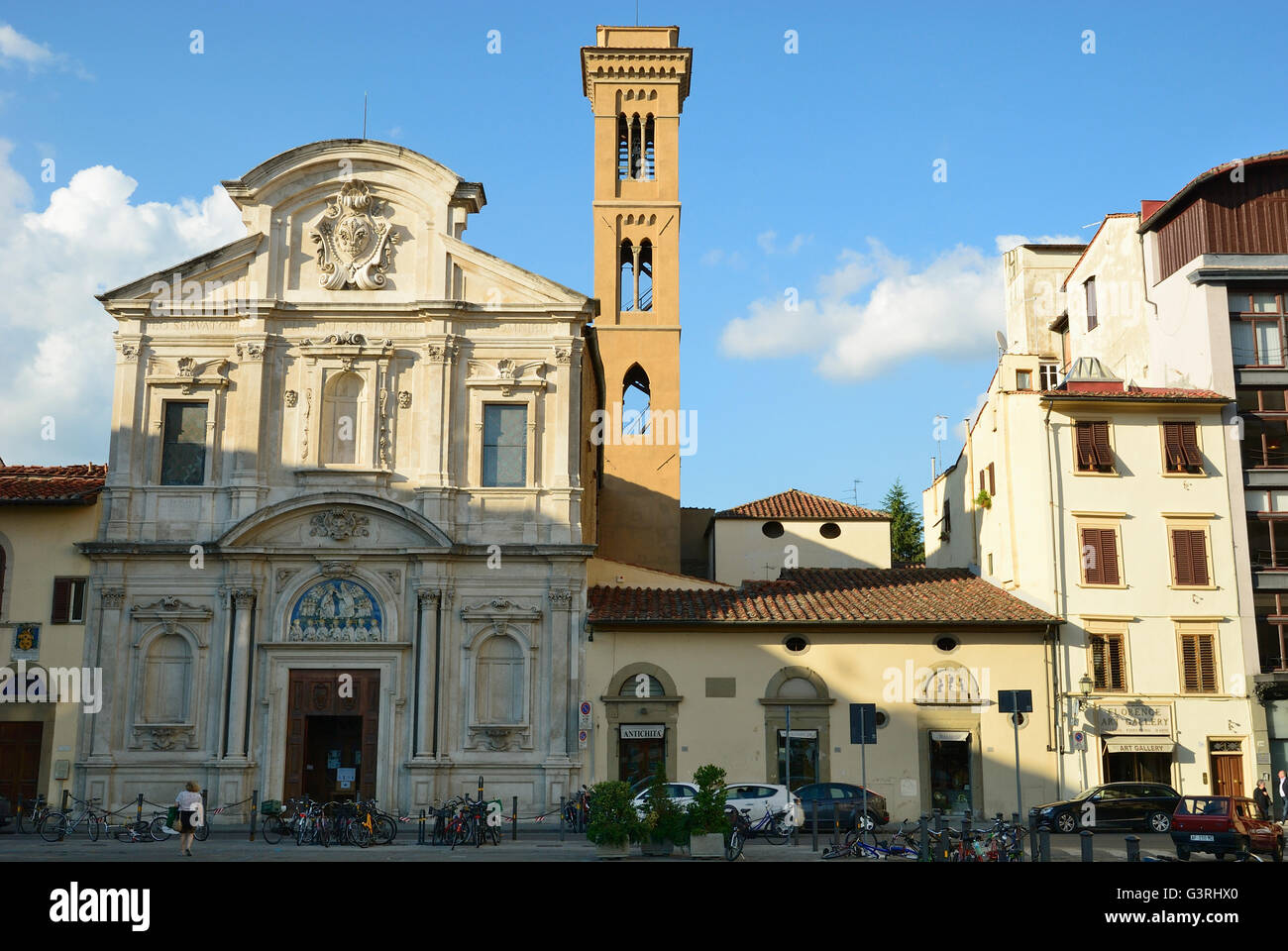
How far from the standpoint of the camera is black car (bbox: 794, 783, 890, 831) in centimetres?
2898

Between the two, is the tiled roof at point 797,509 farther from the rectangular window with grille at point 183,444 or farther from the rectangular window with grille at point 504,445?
the rectangular window with grille at point 183,444

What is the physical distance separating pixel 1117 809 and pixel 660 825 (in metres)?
13.2

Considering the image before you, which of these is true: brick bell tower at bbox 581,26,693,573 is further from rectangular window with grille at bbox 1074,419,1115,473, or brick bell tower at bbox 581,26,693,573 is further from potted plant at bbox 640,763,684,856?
potted plant at bbox 640,763,684,856

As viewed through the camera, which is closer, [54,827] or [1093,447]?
[54,827]

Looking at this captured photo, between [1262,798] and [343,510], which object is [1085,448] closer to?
[1262,798]

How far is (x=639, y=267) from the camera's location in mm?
48375

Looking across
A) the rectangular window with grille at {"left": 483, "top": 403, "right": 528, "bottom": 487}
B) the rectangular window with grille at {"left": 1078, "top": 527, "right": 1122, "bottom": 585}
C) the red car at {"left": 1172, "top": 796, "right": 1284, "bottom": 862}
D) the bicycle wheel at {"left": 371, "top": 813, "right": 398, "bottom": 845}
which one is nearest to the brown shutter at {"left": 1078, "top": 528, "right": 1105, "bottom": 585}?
the rectangular window with grille at {"left": 1078, "top": 527, "right": 1122, "bottom": 585}

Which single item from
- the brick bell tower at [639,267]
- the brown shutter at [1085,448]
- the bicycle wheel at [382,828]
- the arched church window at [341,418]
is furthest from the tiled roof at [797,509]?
the bicycle wheel at [382,828]

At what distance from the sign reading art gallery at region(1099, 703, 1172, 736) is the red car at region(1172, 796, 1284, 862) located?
6.02 metres

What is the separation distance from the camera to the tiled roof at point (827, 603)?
3278 cm

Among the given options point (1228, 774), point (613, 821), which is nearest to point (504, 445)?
point (613, 821)

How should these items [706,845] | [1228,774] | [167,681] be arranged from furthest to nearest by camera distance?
[1228,774] < [167,681] < [706,845]

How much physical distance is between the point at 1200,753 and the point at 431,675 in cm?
2000
